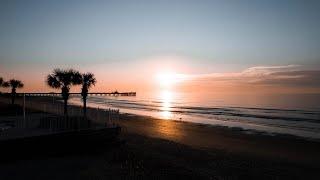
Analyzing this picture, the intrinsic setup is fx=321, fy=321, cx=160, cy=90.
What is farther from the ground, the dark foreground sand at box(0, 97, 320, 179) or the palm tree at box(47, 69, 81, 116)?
the palm tree at box(47, 69, 81, 116)

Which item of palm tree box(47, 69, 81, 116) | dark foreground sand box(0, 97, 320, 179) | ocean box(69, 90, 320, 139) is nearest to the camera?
dark foreground sand box(0, 97, 320, 179)

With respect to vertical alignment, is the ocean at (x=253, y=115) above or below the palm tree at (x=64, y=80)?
below

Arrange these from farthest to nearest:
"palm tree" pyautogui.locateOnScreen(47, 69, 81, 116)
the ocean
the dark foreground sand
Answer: the ocean → "palm tree" pyautogui.locateOnScreen(47, 69, 81, 116) → the dark foreground sand

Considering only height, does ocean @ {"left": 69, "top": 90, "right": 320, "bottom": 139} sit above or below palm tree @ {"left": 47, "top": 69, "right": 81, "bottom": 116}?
below

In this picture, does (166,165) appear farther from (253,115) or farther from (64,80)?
(253,115)

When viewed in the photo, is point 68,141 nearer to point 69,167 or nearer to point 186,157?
point 69,167

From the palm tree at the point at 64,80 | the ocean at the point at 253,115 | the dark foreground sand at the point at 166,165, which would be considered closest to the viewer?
the dark foreground sand at the point at 166,165

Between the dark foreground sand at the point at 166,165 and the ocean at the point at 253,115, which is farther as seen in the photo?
the ocean at the point at 253,115

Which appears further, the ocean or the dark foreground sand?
the ocean

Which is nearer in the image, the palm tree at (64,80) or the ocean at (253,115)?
the palm tree at (64,80)

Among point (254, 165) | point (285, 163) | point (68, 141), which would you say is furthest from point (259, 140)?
point (68, 141)

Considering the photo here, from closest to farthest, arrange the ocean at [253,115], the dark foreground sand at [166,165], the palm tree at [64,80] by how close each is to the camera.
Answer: the dark foreground sand at [166,165] < the palm tree at [64,80] < the ocean at [253,115]

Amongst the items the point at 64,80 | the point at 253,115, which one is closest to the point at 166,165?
the point at 64,80

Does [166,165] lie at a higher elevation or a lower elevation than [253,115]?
higher
